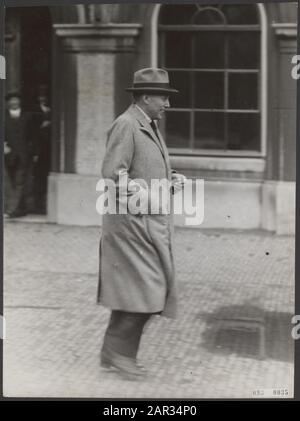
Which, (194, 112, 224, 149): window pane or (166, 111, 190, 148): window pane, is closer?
(166, 111, 190, 148): window pane

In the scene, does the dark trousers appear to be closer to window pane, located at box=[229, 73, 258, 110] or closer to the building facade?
the building facade

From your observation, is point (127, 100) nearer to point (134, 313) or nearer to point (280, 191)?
point (280, 191)

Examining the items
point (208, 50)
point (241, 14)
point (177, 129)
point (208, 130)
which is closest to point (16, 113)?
point (177, 129)

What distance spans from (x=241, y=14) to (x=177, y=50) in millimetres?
982

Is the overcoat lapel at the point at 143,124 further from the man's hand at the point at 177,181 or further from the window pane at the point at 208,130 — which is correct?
the window pane at the point at 208,130

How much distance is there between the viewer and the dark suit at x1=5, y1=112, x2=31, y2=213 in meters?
8.41

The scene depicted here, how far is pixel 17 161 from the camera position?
8.95m

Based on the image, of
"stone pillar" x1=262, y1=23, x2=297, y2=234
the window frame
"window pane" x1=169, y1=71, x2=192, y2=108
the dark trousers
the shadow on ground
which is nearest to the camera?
the dark trousers

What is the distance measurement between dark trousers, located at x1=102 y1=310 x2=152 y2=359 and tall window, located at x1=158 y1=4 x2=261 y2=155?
2829mm

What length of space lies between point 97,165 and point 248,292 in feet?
6.97

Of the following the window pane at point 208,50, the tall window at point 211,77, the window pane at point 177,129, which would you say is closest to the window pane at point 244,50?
the tall window at point 211,77

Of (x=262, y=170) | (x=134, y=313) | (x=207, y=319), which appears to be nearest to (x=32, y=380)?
(x=134, y=313)

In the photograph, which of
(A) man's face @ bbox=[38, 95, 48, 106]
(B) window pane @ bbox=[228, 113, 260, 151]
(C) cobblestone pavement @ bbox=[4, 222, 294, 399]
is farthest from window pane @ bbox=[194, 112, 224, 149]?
(A) man's face @ bbox=[38, 95, 48, 106]

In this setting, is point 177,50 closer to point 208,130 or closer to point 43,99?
point 208,130
